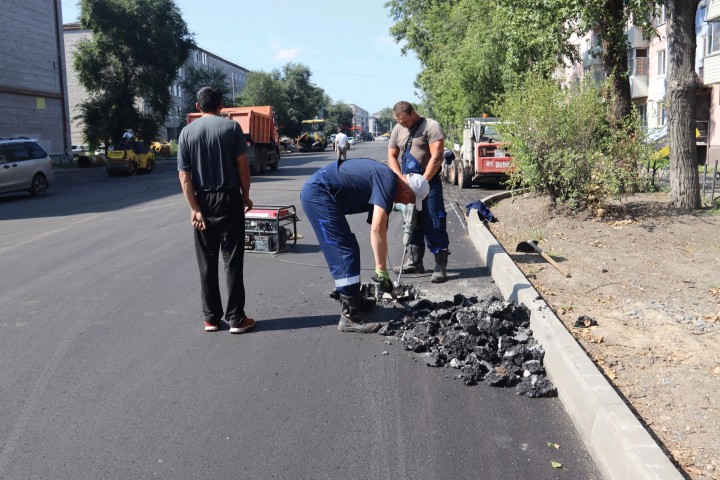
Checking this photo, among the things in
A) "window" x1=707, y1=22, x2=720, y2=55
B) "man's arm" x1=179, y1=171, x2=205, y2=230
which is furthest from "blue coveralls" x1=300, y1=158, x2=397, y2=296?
"window" x1=707, y1=22, x2=720, y2=55

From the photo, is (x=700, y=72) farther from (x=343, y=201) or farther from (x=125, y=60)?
(x=343, y=201)

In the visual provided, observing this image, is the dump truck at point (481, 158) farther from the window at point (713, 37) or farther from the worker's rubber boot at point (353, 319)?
the window at point (713, 37)

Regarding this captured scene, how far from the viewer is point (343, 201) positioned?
568cm

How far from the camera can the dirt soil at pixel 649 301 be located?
3.70 m

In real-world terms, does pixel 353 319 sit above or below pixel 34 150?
below

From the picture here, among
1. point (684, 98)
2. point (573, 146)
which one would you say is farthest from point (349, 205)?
point (684, 98)

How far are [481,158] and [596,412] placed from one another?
1534 cm

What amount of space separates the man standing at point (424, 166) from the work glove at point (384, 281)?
1.17 m

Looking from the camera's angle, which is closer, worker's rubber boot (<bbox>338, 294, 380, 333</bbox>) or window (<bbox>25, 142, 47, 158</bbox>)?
worker's rubber boot (<bbox>338, 294, 380, 333</bbox>)

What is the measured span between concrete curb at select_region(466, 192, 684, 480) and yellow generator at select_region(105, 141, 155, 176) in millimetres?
25547

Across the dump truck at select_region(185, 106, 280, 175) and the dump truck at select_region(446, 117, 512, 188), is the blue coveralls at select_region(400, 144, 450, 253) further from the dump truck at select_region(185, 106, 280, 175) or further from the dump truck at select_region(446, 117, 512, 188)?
the dump truck at select_region(185, 106, 280, 175)

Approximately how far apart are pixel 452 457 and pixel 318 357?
5.68ft

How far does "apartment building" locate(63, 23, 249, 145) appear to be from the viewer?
180ft

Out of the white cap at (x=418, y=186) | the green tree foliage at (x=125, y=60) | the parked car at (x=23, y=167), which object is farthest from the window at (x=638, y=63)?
the white cap at (x=418, y=186)
